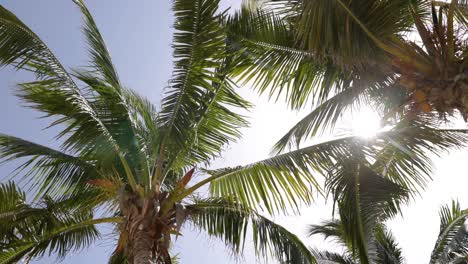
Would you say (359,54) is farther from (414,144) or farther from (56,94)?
(56,94)

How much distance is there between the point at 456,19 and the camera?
614 centimetres

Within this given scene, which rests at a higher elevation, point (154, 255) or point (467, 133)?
point (467, 133)

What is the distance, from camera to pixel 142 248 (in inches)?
263

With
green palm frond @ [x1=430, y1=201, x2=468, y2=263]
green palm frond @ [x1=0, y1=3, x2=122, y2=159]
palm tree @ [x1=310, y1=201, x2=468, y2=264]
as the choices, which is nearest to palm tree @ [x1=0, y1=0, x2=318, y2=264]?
green palm frond @ [x1=0, y1=3, x2=122, y2=159]

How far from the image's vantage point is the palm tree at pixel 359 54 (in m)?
5.51

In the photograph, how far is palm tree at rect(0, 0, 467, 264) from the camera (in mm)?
7113

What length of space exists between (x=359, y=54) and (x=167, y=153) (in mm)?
3529

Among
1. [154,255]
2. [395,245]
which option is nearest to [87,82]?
[154,255]

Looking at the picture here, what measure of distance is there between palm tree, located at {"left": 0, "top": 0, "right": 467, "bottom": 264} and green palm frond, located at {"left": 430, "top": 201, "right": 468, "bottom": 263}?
5.77 m

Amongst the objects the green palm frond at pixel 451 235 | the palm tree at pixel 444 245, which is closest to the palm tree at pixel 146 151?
the palm tree at pixel 444 245

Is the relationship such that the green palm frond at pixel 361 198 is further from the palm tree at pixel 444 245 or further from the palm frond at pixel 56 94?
the palm tree at pixel 444 245

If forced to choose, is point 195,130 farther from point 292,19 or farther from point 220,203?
point 292,19

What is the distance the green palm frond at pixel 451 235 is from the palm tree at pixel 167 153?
5769 millimetres

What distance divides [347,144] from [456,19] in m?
2.14
